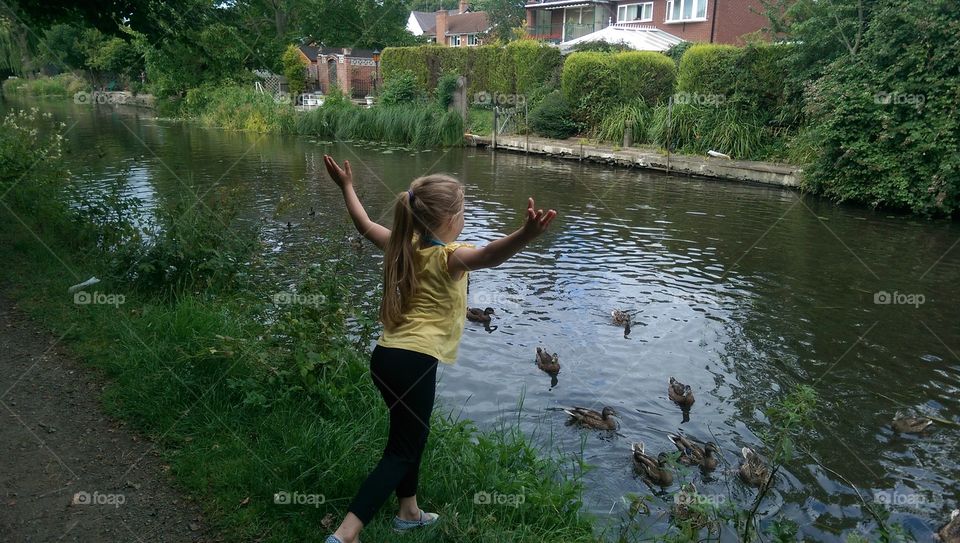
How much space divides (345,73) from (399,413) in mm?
39591

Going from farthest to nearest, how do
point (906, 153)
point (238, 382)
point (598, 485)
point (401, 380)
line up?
point (906, 153), point (598, 485), point (238, 382), point (401, 380)

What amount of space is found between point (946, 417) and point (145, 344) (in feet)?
22.0

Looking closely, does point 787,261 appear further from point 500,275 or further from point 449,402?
point 449,402

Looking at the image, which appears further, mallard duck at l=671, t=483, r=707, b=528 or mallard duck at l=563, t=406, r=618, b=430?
mallard duck at l=563, t=406, r=618, b=430

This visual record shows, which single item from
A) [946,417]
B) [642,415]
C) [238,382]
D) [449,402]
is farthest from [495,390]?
[946,417]

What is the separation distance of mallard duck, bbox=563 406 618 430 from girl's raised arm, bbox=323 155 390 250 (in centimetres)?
304

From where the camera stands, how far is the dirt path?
11.2ft

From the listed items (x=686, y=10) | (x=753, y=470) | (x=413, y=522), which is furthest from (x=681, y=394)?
(x=686, y=10)

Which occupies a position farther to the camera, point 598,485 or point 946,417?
point 946,417

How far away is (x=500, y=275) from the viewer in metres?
10.1

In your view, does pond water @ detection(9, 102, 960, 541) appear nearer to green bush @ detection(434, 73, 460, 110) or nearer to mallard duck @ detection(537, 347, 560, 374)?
mallard duck @ detection(537, 347, 560, 374)

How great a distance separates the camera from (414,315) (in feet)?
10.3

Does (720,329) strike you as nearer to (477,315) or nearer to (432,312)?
(477,315)

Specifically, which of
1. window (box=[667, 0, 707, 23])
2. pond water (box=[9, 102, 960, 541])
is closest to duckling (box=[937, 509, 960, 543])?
pond water (box=[9, 102, 960, 541])
